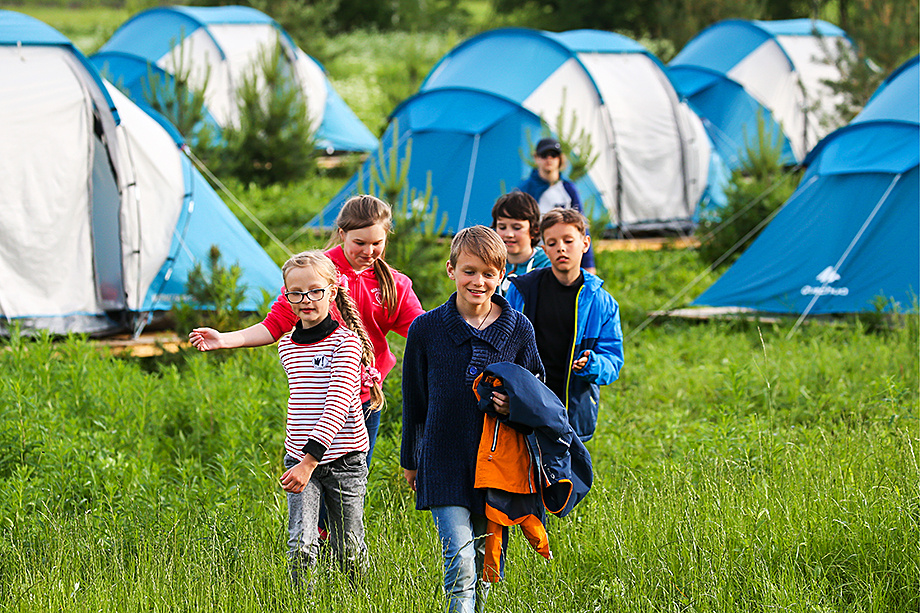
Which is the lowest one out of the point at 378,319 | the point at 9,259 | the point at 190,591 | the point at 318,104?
the point at 318,104

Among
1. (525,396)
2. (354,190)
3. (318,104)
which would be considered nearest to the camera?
(525,396)

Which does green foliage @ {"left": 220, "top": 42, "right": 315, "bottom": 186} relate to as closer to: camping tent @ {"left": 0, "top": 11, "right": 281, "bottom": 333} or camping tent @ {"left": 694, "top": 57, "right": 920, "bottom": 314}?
camping tent @ {"left": 0, "top": 11, "right": 281, "bottom": 333}

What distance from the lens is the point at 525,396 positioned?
2.89 meters

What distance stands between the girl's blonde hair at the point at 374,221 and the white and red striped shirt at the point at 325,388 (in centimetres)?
46

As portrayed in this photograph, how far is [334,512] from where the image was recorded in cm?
335

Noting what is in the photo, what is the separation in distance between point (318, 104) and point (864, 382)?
477 inches

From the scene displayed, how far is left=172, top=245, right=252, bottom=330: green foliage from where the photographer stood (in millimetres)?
6629

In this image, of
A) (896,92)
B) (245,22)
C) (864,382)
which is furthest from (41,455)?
(245,22)

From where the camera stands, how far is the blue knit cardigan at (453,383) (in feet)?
10.1

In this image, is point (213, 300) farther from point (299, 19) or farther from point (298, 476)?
point (299, 19)

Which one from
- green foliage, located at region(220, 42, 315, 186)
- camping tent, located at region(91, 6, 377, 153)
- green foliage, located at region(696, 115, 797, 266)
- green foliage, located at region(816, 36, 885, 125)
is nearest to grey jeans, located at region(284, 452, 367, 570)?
green foliage, located at region(696, 115, 797, 266)

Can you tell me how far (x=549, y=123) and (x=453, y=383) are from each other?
822 cm

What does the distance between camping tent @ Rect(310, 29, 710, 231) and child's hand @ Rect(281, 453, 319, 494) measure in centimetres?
734

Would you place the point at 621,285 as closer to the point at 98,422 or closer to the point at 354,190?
the point at 354,190
